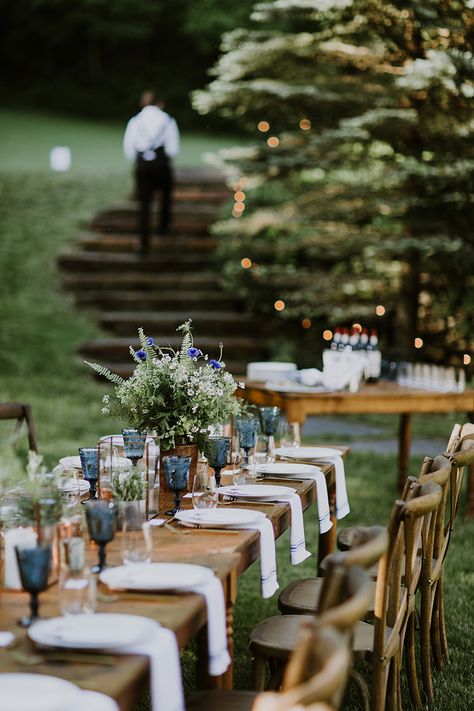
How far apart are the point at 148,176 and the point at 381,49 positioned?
3.33 m

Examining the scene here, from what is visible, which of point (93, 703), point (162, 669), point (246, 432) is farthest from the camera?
point (246, 432)

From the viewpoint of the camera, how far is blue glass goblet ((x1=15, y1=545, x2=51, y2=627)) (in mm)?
2506

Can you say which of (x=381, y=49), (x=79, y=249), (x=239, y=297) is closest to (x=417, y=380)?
(x=381, y=49)

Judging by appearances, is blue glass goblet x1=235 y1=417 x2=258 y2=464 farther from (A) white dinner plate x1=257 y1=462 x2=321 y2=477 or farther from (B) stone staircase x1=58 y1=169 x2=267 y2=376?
(B) stone staircase x1=58 y1=169 x2=267 y2=376

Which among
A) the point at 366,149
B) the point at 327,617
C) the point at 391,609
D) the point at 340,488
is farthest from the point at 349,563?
the point at 366,149

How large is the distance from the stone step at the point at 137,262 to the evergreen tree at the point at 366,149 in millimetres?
1682

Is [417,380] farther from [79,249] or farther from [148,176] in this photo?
[79,249]

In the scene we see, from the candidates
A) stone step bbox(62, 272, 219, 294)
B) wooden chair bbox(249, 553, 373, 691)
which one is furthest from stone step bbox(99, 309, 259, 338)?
wooden chair bbox(249, 553, 373, 691)

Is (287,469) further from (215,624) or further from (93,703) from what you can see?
(93,703)

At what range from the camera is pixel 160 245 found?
1350cm

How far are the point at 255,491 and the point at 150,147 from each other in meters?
9.06

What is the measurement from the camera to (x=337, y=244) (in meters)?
Answer: 10.9

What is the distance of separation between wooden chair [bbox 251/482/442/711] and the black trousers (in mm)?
9448

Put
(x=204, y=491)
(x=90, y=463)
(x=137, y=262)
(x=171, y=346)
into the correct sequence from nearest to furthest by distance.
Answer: (x=90, y=463) < (x=204, y=491) < (x=171, y=346) < (x=137, y=262)
